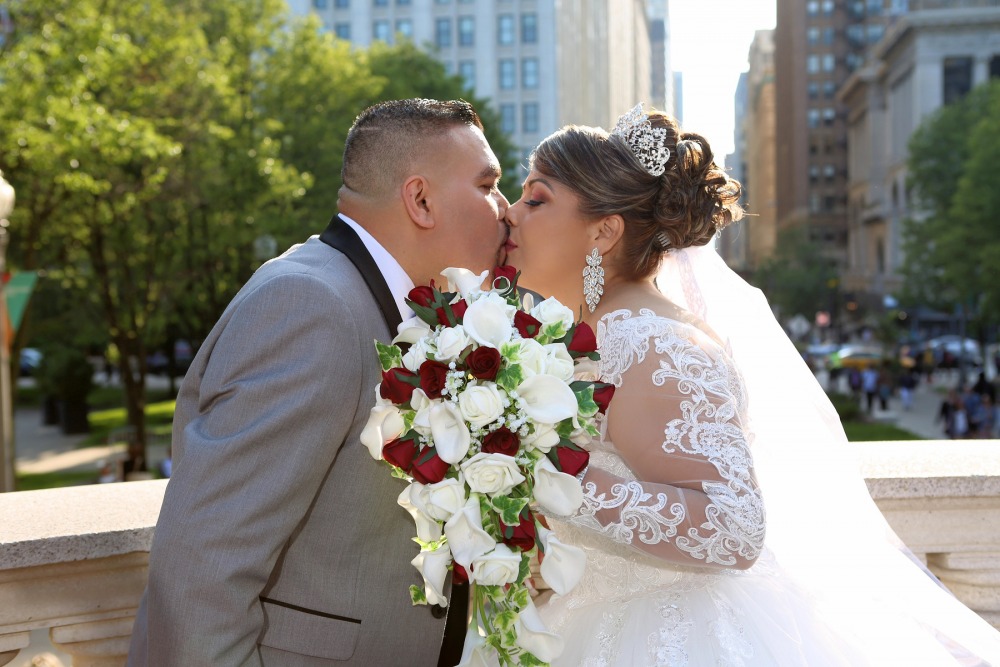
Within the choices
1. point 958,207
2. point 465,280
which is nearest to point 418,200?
point 465,280

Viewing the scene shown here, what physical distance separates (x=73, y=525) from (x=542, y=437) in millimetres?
1729

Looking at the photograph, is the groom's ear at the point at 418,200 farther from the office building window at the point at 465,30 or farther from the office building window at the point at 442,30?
the office building window at the point at 442,30

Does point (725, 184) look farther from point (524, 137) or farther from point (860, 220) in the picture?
point (860, 220)

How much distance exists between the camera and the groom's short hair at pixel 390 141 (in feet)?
10.3

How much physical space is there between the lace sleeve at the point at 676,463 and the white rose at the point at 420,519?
56cm

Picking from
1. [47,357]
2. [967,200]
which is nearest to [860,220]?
[967,200]

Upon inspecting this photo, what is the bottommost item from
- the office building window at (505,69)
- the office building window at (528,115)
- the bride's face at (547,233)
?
the bride's face at (547,233)

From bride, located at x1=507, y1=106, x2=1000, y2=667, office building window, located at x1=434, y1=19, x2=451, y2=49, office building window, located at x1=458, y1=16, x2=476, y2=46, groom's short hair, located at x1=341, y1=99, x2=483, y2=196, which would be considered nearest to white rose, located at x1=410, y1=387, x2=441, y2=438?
bride, located at x1=507, y1=106, x2=1000, y2=667

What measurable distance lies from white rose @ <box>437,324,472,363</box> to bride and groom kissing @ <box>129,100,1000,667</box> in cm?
31

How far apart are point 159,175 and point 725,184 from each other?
18840mm

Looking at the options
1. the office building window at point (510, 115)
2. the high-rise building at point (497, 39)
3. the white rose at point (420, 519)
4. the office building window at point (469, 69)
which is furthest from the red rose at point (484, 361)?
the office building window at point (469, 69)

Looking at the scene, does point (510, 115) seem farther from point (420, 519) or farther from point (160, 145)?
point (420, 519)

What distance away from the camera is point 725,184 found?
3709 mm

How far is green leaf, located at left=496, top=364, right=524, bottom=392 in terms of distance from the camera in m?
2.56
